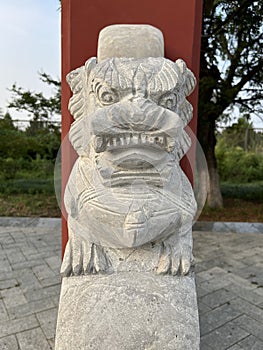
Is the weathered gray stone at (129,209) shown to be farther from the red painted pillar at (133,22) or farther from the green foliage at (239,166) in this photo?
the green foliage at (239,166)

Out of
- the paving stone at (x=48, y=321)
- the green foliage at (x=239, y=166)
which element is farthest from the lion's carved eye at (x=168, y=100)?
the green foliage at (x=239, y=166)

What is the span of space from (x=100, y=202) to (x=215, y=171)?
14.7ft

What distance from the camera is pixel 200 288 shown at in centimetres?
260

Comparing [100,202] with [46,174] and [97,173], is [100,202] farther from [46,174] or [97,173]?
[46,174]

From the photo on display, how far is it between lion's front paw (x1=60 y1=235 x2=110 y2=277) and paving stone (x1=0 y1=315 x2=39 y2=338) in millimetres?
973

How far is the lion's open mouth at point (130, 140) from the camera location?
1133 millimetres

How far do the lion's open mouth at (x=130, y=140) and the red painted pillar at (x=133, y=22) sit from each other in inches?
19.5

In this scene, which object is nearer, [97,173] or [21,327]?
[97,173]

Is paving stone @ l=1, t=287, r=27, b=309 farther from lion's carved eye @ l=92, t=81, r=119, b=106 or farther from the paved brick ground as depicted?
lion's carved eye @ l=92, t=81, r=119, b=106

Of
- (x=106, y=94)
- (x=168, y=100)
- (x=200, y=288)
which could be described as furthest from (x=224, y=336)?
(x=106, y=94)

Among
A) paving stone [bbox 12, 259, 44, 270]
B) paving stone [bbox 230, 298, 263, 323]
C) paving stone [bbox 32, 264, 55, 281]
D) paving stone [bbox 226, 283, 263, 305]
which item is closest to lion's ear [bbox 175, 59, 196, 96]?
paving stone [bbox 230, 298, 263, 323]

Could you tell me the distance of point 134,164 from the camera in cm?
118

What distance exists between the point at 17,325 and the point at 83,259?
3.62 feet

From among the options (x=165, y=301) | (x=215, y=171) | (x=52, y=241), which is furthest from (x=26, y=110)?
(x=165, y=301)
